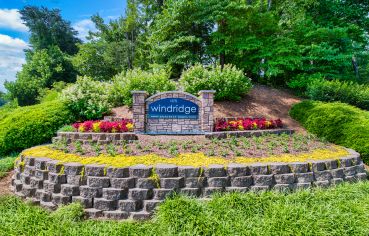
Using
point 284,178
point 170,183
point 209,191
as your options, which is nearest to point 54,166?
point 170,183

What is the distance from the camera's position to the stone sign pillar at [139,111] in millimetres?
6473

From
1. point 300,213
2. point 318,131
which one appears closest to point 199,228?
point 300,213

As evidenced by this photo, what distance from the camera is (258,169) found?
4.39 metres

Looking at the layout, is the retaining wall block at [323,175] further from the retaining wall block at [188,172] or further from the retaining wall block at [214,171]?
the retaining wall block at [188,172]

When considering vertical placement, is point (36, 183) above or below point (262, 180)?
below

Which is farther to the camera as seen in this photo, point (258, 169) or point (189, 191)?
point (258, 169)

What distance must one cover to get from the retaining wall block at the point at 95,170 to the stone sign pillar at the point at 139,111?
2422 mm

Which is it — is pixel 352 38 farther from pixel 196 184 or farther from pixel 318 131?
pixel 196 184

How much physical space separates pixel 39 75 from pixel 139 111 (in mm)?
21554

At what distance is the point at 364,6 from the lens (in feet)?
42.3

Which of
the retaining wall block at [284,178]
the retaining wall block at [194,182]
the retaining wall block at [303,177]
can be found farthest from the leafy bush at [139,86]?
the retaining wall block at [303,177]

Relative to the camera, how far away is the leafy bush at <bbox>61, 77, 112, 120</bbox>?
8492mm

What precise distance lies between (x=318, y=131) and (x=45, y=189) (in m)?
7.18

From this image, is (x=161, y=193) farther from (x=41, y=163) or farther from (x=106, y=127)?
(x=106, y=127)
